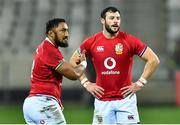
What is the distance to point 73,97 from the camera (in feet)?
80.0

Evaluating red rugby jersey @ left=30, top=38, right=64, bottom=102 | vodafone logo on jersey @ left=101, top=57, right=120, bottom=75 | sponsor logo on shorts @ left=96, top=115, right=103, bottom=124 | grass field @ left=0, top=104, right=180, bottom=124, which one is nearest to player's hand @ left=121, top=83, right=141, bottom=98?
vodafone logo on jersey @ left=101, top=57, right=120, bottom=75

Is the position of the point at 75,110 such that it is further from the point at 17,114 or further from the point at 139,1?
the point at 139,1

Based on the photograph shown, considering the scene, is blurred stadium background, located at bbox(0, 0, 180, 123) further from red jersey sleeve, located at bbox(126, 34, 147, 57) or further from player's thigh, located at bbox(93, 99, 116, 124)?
red jersey sleeve, located at bbox(126, 34, 147, 57)

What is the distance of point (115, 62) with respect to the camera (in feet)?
34.3

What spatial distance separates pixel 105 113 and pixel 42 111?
4.34 ft

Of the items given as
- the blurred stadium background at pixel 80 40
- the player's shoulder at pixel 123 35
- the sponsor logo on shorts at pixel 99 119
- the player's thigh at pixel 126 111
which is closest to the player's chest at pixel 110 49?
the player's shoulder at pixel 123 35

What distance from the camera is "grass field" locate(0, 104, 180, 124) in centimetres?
1822

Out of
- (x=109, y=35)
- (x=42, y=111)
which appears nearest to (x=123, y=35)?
(x=109, y=35)

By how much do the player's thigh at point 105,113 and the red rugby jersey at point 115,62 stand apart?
0.10 m

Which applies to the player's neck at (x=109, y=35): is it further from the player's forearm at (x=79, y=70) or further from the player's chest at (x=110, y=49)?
the player's forearm at (x=79, y=70)

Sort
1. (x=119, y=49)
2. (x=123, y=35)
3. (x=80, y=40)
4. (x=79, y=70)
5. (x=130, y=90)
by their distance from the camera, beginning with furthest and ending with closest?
(x=80, y=40)
(x=123, y=35)
(x=119, y=49)
(x=130, y=90)
(x=79, y=70)

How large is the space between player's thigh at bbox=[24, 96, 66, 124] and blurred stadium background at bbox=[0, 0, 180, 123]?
28.3 feet

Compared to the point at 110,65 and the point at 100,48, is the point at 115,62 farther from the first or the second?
the point at 100,48

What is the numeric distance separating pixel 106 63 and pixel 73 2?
2431 centimetres
